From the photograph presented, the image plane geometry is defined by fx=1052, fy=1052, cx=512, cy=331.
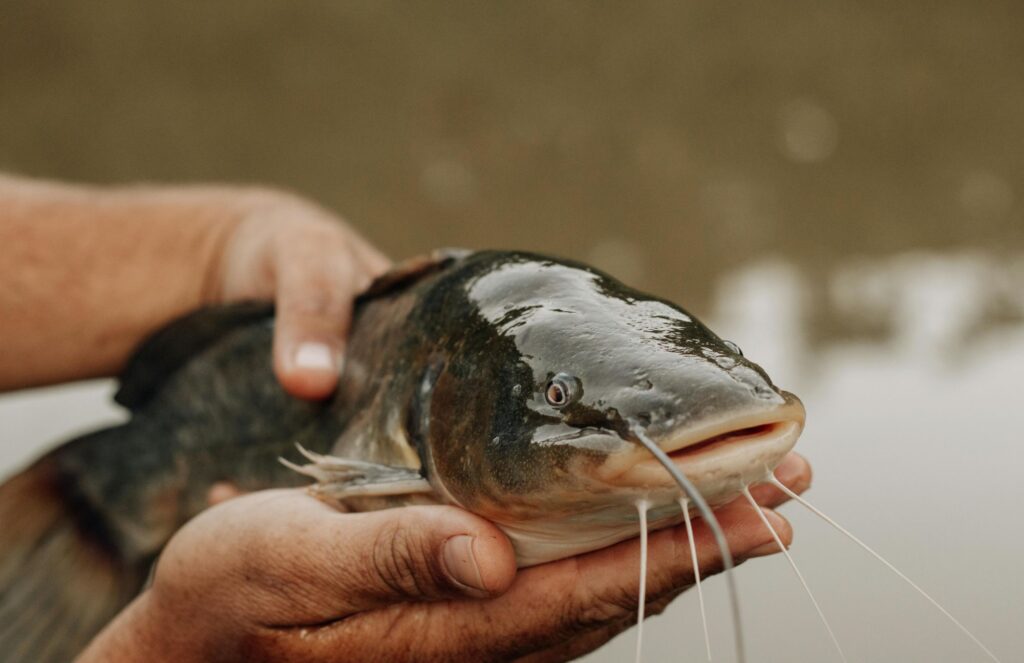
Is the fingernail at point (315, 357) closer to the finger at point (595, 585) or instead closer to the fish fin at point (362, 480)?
the fish fin at point (362, 480)

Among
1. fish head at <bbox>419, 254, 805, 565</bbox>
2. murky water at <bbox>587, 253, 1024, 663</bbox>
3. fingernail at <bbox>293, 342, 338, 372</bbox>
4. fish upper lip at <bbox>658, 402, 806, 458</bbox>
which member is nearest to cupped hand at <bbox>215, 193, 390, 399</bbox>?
fingernail at <bbox>293, 342, 338, 372</bbox>

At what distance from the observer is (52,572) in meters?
2.39

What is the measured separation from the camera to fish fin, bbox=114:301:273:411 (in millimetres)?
2404

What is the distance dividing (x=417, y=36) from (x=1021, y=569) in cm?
458

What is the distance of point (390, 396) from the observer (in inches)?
72.3

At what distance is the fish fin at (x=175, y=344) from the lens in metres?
2.40

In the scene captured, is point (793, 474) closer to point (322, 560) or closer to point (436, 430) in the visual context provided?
point (436, 430)

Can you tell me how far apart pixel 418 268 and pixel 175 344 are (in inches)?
32.7

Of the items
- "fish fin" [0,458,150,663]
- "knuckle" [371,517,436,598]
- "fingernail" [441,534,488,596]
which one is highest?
"fingernail" [441,534,488,596]

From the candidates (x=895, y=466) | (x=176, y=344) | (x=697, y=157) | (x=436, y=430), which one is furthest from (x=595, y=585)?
(x=697, y=157)

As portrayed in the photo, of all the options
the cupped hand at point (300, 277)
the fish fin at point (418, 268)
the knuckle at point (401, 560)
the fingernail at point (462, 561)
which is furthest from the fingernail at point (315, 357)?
the fingernail at point (462, 561)

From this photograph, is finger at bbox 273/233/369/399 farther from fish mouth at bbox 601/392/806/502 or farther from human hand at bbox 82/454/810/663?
fish mouth at bbox 601/392/806/502

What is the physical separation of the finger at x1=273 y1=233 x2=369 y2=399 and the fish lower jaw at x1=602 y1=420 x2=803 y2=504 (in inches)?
36.1

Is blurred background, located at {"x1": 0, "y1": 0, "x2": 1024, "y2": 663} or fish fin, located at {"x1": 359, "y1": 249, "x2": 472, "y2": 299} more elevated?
blurred background, located at {"x1": 0, "y1": 0, "x2": 1024, "y2": 663}
